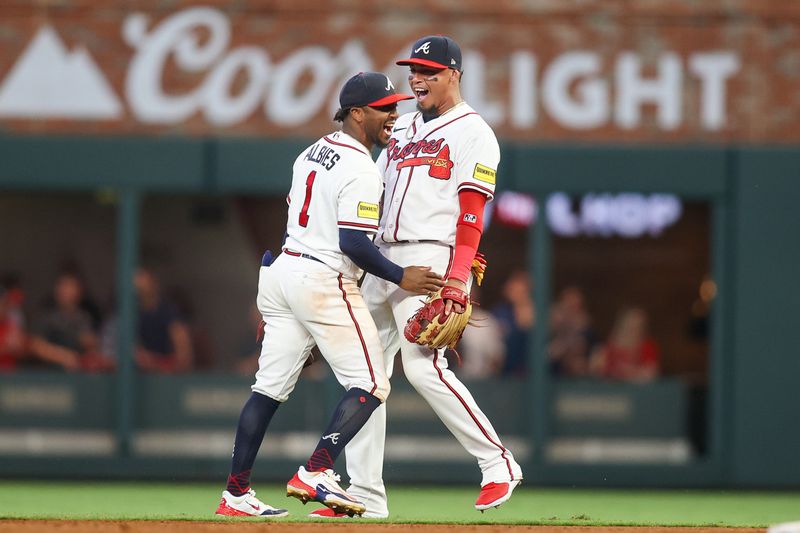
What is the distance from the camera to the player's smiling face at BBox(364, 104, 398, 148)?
656 cm

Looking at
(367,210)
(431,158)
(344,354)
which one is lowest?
(344,354)

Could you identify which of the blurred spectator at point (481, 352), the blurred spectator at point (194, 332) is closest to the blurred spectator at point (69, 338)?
the blurred spectator at point (194, 332)

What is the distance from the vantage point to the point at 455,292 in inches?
254

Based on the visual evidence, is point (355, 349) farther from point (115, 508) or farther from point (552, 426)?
point (552, 426)

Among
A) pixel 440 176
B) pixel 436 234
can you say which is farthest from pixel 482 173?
pixel 436 234

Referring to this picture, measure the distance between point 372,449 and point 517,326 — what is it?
445cm

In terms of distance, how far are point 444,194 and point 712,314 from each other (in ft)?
16.0

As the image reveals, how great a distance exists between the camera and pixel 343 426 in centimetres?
635

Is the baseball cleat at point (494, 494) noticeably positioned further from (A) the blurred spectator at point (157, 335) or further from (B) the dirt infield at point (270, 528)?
(A) the blurred spectator at point (157, 335)

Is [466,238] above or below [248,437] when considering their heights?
above

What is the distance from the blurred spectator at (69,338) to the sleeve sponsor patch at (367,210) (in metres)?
5.21

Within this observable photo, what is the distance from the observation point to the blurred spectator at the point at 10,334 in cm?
1105

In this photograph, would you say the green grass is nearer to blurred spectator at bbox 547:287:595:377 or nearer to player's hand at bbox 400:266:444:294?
blurred spectator at bbox 547:287:595:377

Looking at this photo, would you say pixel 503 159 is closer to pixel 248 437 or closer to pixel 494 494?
pixel 494 494
